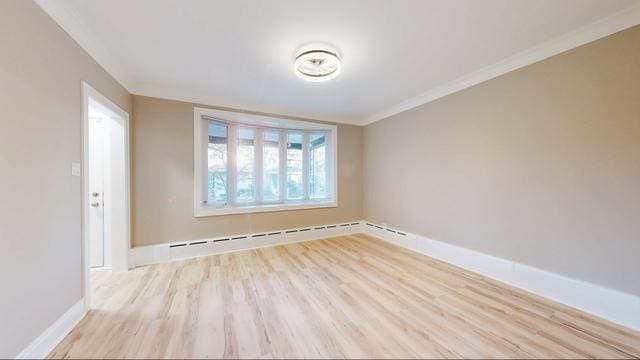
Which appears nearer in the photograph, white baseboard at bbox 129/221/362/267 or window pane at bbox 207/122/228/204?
white baseboard at bbox 129/221/362/267

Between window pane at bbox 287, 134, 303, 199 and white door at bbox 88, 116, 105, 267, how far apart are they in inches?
102

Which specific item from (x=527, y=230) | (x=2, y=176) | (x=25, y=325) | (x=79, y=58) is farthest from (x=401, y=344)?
(x=79, y=58)

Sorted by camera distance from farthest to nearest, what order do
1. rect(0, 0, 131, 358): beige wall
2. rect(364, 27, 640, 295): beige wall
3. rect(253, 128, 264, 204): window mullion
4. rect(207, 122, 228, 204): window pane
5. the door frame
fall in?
1. rect(253, 128, 264, 204): window mullion
2. rect(207, 122, 228, 204): window pane
3. the door frame
4. rect(364, 27, 640, 295): beige wall
5. rect(0, 0, 131, 358): beige wall

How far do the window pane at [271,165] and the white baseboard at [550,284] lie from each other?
2.69m

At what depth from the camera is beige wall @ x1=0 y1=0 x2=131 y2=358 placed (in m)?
1.18

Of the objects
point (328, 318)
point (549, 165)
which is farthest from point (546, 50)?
point (328, 318)

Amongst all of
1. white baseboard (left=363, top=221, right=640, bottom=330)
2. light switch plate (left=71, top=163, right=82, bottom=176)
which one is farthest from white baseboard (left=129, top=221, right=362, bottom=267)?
white baseboard (left=363, top=221, right=640, bottom=330)

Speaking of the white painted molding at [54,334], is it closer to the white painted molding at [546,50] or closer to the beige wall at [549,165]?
the beige wall at [549,165]

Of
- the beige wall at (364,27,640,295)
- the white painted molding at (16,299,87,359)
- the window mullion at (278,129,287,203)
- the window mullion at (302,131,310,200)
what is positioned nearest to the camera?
the white painted molding at (16,299,87,359)

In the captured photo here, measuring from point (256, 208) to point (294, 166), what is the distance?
44.4 inches

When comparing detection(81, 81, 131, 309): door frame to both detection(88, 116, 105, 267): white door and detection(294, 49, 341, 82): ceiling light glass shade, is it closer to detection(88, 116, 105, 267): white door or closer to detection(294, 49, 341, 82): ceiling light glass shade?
detection(88, 116, 105, 267): white door

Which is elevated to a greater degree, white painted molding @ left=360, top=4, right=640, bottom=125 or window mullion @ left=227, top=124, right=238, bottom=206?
white painted molding @ left=360, top=4, right=640, bottom=125

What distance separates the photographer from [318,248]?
11.8 feet

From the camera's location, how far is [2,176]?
3.80 feet
